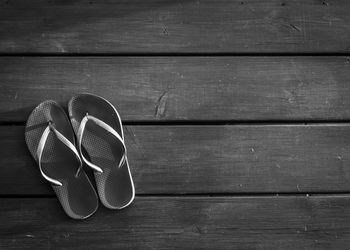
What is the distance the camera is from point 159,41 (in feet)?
4.07

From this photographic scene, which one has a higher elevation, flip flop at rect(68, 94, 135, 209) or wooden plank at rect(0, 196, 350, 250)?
flip flop at rect(68, 94, 135, 209)

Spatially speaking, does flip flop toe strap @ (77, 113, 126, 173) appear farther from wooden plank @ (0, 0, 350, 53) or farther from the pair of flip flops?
wooden plank @ (0, 0, 350, 53)

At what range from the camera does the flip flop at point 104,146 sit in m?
1.19

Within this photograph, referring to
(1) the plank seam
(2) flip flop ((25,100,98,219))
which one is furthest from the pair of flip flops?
(1) the plank seam

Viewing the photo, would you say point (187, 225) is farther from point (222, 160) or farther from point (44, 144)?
point (44, 144)

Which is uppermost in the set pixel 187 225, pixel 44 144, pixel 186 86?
pixel 186 86

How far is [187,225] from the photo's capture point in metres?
1.18

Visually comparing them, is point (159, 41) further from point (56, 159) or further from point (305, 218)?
point (305, 218)

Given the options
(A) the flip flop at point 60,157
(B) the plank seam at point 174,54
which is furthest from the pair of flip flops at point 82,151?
(B) the plank seam at point 174,54

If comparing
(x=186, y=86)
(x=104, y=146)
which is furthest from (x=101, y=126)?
(x=186, y=86)

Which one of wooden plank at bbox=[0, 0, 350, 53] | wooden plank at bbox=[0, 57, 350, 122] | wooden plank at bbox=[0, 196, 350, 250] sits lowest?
wooden plank at bbox=[0, 196, 350, 250]

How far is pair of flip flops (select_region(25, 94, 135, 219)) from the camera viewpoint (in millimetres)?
1188

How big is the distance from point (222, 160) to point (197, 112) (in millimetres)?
118

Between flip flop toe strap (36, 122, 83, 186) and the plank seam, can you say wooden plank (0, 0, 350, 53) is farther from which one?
flip flop toe strap (36, 122, 83, 186)
